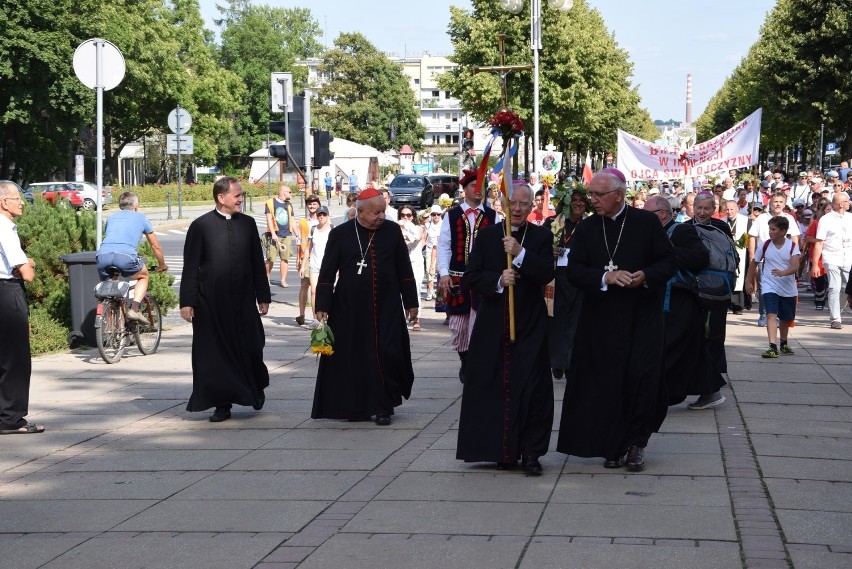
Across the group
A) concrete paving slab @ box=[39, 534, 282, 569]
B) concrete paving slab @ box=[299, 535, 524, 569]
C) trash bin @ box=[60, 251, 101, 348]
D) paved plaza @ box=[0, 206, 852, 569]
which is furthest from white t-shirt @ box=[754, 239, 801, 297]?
concrete paving slab @ box=[39, 534, 282, 569]

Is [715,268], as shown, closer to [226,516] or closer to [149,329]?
[226,516]

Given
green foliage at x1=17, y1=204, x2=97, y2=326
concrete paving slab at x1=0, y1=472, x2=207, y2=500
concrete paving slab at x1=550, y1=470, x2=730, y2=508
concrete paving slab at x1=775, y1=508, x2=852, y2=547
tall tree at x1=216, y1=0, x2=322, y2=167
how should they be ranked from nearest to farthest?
concrete paving slab at x1=775, y1=508, x2=852, y2=547
concrete paving slab at x1=550, y1=470, x2=730, y2=508
concrete paving slab at x1=0, y1=472, x2=207, y2=500
green foliage at x1=17, y1=204, x2=97, y2=326
tall tree at x1=216, y1=0, x2=322, y2=167

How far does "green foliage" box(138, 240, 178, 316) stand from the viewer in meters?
14.9

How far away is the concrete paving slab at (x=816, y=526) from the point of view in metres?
5.81

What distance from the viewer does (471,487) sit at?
7.08 meters

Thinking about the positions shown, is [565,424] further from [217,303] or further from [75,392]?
[75,392]

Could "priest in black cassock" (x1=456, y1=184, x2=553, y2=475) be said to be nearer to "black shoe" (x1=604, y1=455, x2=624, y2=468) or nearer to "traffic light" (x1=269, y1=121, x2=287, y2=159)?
"black shoe" (x1=604, y1=455, x2=624, y2=468)

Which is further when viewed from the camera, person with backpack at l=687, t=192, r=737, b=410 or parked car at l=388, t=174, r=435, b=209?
parked car at l=388, t=174, r=435, b=209

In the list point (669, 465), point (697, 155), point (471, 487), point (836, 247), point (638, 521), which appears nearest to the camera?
point (638, 521)

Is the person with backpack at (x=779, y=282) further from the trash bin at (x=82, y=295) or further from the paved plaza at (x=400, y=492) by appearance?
the trash bin at (x=82, y=295)

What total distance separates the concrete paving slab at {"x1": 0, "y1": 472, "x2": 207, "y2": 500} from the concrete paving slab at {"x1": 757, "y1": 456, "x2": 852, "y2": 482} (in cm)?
345

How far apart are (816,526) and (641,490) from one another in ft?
3.66

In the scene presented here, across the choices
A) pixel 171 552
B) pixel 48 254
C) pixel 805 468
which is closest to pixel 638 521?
pixel 805 468

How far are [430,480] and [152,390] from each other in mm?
4710
